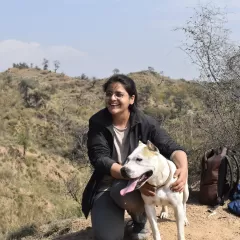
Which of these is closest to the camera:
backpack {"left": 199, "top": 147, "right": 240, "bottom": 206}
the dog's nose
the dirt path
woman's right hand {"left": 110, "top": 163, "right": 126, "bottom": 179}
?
the dog's nose

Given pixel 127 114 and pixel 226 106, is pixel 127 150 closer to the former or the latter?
pixel 127 114

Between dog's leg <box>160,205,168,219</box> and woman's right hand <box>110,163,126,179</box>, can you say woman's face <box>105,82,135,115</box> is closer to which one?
woman's right hand <box>110,163,126,179</box>

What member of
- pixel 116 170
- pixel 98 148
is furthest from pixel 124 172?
pixel 98 148

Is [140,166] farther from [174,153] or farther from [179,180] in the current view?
[174,153]

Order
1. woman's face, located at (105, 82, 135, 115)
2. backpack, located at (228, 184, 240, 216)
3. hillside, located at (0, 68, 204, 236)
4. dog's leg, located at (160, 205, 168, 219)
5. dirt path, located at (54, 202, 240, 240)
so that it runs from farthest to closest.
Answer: hillside, located at (0, 68, 204, 236), backpack, located at (228, 184, 240, 216), dog's leg, located at (160, 205, 168, 219), dirt path, located at (54, 202, 240, 240), woman's face, located at (105, 82, 135, 115)

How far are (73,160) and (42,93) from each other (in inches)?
415

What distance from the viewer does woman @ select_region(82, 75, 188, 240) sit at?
4082 mm

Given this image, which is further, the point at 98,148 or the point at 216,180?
the point at 216,180

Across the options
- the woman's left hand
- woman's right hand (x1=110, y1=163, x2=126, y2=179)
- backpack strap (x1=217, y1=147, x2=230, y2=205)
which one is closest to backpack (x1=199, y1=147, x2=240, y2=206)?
backpack strap (x1=217, y1=147, x2=230, y2=205)

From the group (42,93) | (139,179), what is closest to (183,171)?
(139,179)

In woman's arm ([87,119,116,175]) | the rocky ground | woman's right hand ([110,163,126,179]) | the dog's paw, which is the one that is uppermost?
woman's arm ([87,119,116,175])

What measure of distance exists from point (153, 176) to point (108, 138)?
0.66 m

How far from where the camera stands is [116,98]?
4105mm

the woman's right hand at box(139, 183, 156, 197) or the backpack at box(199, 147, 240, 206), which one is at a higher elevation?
the woman's right hand at box(139, 183, 156, 197)
